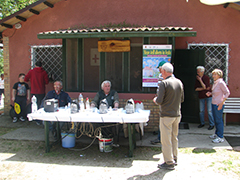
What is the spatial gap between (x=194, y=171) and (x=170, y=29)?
3140 millimetres

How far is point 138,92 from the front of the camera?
5.68 meters

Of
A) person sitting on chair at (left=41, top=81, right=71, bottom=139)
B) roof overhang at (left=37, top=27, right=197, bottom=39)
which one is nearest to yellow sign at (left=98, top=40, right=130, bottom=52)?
roof overhang at (left=37, top=27, right=197, bottom=39)

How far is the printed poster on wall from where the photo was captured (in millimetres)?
5562

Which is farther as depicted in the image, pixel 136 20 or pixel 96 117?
pixel 136 20

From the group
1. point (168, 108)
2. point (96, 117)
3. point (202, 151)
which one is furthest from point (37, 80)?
point (202, 151)

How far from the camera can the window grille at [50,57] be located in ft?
23.2

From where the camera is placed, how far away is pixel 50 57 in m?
7.18

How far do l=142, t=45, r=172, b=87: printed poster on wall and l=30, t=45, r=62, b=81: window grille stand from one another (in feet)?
9.72

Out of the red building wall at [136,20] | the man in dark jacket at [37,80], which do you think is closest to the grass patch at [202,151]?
the red building wall at [136,20]

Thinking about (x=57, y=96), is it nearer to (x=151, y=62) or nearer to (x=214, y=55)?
(x=151, y=62)

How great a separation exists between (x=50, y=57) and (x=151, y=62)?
351 centimetres

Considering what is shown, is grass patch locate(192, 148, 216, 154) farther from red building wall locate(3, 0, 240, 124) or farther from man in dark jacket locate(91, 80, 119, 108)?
red building wall locate(3, 0, 240, 124)

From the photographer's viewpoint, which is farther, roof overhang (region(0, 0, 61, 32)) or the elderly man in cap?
roof overhang (region(0, 0, 61, 32))

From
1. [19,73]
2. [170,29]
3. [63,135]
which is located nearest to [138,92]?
[170,29]
